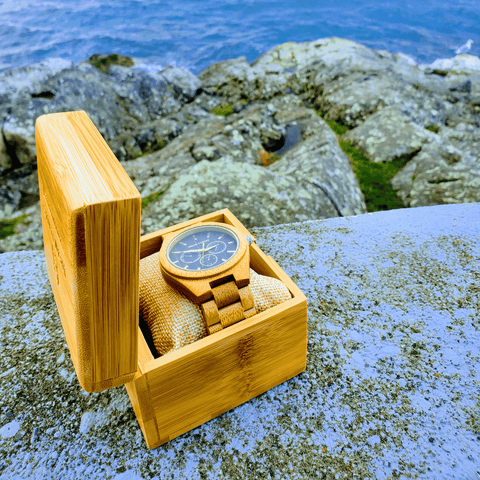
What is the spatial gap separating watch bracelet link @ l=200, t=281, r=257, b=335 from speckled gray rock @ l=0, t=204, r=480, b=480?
42 cm

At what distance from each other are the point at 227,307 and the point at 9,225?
2609 millimetres

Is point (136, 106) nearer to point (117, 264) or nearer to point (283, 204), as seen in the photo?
point (283, 204)

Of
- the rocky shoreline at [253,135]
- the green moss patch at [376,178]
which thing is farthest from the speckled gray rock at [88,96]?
the green moss patch at [376,178]

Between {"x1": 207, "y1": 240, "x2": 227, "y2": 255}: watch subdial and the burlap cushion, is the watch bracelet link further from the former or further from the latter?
{"x1": 207, "y1": 240, "x2": 227, "y2": 255}: watch subdial

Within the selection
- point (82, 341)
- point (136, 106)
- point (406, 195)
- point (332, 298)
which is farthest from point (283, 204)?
point (136, 106)

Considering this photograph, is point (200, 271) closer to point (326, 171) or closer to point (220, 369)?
point (220, 369)

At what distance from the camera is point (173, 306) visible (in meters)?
1.27

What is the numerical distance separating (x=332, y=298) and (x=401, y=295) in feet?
1.08

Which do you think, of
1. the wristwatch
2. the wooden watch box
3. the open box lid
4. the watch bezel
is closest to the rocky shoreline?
the watch bezel

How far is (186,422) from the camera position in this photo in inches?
50.7

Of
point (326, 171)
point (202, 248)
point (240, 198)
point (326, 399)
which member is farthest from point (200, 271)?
point (326, 171)

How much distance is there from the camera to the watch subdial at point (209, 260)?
4.24ft

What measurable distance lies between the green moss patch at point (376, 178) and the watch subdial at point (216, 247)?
1.93m

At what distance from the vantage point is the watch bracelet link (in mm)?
1200
